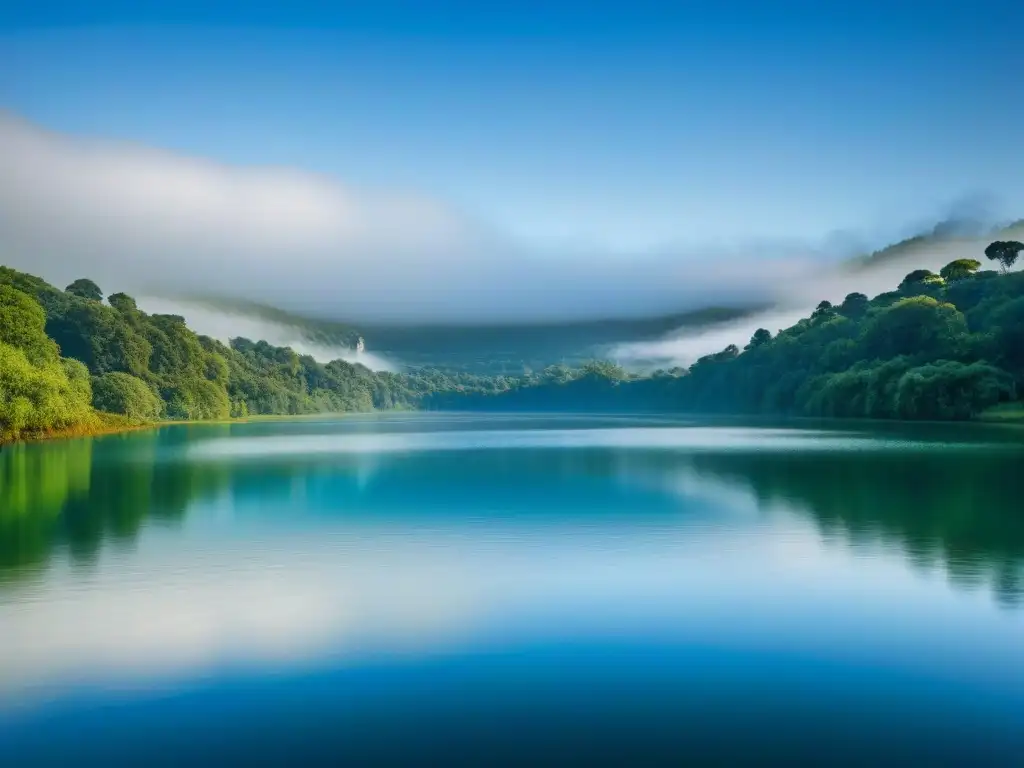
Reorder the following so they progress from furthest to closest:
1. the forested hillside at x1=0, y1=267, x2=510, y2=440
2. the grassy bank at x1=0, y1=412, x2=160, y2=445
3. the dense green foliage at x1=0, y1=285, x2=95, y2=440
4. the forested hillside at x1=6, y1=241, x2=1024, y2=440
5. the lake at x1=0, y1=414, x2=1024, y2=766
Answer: the forested hillside at x1=6, y1=241, x2=1024, y2=440
the grassy bank at x1=0, y1=412, x2=160, y2=445
the forested hillside at x1=0, y1=267, x2=510, y2=440
the dense green foliage at x1=0, y1=285, x2=95, y2=440
the lake at x1=0, y1=414, x2=1024, y2=766

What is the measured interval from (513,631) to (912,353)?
96265mm

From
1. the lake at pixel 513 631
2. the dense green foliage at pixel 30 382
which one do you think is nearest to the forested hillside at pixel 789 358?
the dense green foliage at pixel 30 382

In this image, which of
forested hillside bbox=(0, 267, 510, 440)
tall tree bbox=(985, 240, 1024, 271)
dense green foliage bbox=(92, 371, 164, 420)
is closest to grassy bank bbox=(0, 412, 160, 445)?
forested hillside bbox=(0, 267, 510, 440)

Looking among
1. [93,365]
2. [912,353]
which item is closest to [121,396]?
[93,365]

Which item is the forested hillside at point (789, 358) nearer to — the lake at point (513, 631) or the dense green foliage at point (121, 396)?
the dense green foliage at point (121, 396)

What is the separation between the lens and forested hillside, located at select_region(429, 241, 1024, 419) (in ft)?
273

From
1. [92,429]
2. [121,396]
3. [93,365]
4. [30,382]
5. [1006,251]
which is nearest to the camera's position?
[30,382]

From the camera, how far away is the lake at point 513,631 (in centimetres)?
768

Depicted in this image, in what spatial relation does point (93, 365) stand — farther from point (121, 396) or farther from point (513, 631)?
point (513, 631)

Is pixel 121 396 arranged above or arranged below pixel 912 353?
below

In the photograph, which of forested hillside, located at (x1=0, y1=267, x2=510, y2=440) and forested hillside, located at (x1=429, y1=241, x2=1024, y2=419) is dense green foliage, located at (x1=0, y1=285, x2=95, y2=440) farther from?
forested hillside, located at (x1=429, y1=241, x2=1024, y2=419)

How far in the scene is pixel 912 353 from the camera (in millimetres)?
97438

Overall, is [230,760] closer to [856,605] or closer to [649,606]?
[649,606]

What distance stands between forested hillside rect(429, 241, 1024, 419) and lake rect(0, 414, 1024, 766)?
210 ft
